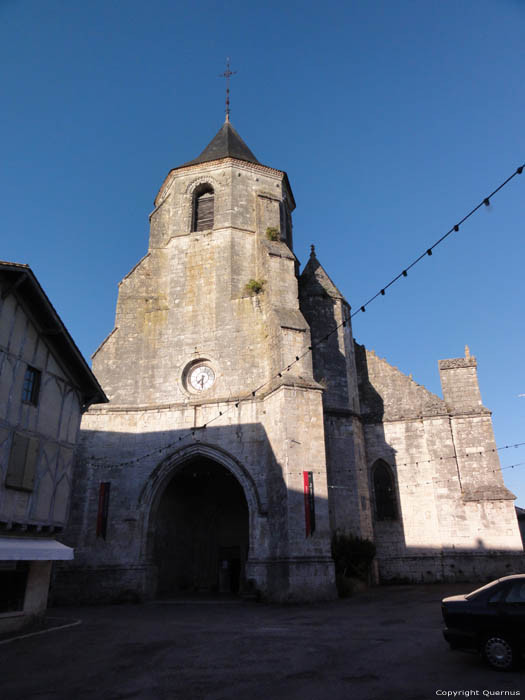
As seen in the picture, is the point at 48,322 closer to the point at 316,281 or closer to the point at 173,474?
the point at 173,474

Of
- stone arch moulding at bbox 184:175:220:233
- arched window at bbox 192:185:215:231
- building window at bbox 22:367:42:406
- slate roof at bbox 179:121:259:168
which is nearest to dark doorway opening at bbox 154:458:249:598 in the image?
building window at bbox 22:367:42:406

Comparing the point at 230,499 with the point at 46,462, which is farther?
the point at 230,499

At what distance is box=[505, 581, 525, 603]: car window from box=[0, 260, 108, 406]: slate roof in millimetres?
9152

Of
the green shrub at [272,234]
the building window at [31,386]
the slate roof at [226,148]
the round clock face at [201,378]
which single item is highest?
the slate roof at [226,148]

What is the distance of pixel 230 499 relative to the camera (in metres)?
20.1

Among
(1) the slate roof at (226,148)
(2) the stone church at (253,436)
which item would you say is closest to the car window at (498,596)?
(2) the stone church at (253,436)

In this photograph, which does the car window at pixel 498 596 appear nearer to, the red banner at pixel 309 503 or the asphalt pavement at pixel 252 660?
the asphalt pavement at pixel 252 660

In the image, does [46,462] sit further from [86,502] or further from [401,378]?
[401,378]

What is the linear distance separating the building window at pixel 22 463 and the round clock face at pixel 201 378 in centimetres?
739

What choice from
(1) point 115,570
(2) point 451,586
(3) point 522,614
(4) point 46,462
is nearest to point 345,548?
(2) point 451,586

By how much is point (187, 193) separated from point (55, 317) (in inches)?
433

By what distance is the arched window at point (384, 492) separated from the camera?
1836cm

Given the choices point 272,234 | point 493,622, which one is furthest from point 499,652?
point 272,234

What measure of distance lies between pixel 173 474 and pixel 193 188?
11046 mm
